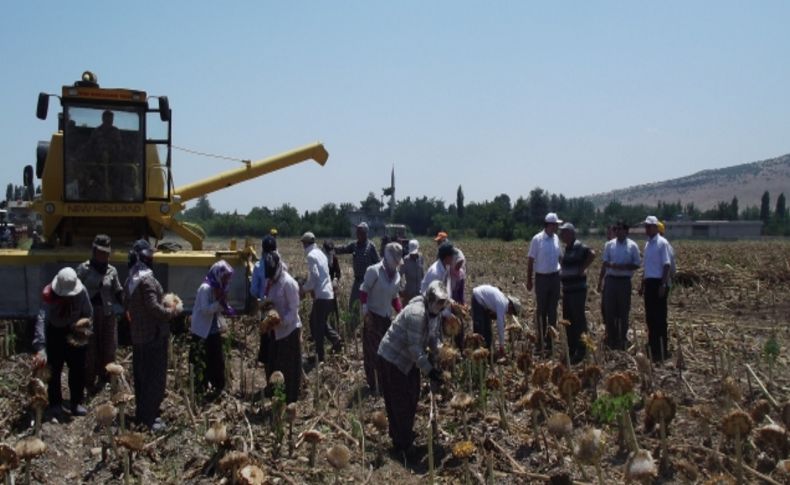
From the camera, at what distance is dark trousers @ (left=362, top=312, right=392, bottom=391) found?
8.23m

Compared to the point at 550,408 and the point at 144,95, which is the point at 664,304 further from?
the point at 144,95

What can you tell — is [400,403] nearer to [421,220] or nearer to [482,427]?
[482,427]

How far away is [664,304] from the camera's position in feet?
31.3

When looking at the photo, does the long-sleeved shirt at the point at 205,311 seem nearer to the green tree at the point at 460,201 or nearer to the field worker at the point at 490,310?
the field worker at the point at 490,310

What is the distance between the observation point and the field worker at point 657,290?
9.54 m

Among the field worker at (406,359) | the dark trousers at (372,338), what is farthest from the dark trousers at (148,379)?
the dark trousers at (372,338)

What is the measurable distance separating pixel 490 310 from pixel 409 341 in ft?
6.85

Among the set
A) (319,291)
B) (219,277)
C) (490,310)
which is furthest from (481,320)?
(219,277)

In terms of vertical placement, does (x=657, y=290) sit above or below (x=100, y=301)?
below

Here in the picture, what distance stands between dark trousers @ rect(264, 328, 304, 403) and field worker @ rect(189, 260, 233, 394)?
527 mm

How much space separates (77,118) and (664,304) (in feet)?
24.9

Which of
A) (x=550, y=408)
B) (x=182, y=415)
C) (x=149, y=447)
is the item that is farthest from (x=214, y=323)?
(x=550, y=408)

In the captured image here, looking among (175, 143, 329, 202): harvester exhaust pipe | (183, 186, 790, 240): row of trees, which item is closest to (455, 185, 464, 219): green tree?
(183, 186, 790, 240): row of trees

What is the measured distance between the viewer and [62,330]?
6883mm
